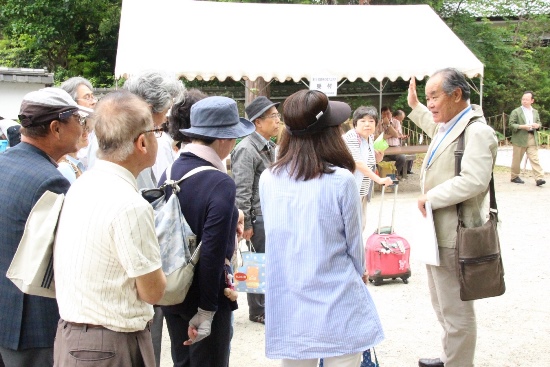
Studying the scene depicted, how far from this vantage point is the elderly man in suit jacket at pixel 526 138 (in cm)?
1298

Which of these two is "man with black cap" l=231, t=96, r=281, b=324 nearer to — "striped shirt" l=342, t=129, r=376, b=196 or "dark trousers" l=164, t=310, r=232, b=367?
"dark trousers" l=164, t=310, r=232, b=367

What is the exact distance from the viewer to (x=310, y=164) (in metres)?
2.82

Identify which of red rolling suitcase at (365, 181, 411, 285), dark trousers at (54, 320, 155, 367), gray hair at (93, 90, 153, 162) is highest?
gray hair at (93, 90, 153, 162)

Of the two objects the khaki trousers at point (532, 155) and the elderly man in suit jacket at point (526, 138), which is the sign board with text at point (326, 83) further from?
the khaki trousers at point (532, 155)

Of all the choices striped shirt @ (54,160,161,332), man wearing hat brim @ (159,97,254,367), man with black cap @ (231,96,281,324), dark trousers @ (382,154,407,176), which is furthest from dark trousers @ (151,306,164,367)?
dark trousers @ (382,154,407,176)

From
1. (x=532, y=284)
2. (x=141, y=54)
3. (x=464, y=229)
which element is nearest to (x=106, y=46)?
(x=141, y=54)

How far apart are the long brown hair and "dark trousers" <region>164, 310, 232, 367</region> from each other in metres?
0.80

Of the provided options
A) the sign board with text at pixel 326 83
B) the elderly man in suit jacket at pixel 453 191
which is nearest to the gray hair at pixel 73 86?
the elderly man in suit jacket at pixel 453 191

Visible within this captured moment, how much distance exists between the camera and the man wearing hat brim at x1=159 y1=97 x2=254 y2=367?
285 cm

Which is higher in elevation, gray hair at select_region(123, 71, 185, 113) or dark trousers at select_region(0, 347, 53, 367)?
gray hair at select_region(123, 71, 185, 113)

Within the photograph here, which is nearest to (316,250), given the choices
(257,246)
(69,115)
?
(69,115)

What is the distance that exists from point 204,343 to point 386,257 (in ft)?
11.7

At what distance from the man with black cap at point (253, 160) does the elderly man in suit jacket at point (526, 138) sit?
9.46m

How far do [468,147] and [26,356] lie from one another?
2677 mm
